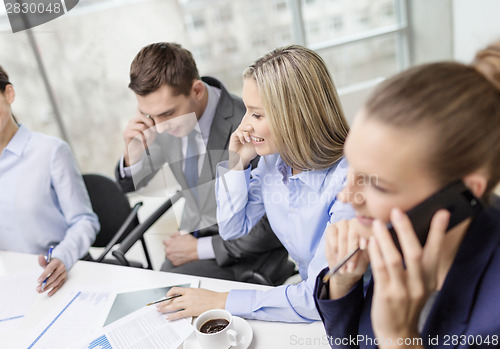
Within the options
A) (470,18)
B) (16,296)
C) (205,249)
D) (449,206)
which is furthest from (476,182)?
(470,18)

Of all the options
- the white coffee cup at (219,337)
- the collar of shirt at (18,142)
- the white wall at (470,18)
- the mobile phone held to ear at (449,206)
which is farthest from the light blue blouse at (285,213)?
the white wall at (470,18)

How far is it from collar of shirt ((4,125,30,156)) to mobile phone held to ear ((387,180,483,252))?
5.26ft

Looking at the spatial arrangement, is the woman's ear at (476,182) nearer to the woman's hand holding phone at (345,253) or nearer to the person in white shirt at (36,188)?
the woman's hand holding phone at (345,253)

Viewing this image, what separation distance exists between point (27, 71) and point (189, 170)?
2.12 meters

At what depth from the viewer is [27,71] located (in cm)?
295

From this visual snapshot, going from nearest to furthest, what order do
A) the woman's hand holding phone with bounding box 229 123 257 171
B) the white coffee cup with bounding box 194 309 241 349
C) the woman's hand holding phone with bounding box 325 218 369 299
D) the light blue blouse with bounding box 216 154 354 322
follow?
the woman's hand holding phone with bounding box 325 218 369 299 < the white coffee cup with bounding box 194 309 241 349 < the light blue blouse with bounding box 216 154 354 322 < the woman's hand holding phone with bounding box 229 123 257 171

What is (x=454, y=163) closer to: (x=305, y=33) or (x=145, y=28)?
(x=145, y=28)

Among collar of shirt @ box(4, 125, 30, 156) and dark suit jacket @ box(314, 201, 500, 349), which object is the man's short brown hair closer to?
collar of shirt @ box(4, 125, 30, 156)

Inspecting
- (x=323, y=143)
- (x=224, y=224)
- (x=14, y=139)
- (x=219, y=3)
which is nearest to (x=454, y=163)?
(x=323, y=143)

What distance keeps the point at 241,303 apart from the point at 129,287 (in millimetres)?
404

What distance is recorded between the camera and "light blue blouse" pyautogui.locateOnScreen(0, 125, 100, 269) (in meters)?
1.68

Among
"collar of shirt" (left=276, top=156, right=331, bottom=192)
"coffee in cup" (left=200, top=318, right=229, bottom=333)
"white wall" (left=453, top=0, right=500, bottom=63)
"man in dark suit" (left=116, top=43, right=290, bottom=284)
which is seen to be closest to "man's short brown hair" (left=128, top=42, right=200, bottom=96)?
"man in dark suit" (left=116, top=43, right=290, bottom=284)

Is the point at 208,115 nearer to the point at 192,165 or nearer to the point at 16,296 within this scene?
the point at 192,165

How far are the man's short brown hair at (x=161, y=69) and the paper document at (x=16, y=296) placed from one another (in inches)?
30.6
